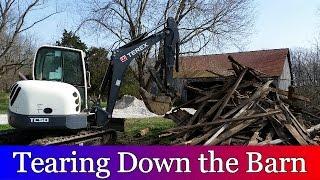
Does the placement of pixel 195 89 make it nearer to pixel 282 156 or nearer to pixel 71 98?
pixel 71 98

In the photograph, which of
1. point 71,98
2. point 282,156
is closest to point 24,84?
point 71,98

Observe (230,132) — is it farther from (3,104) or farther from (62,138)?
(3,104)

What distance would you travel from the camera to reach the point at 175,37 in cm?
1064

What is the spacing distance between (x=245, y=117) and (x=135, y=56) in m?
2.84

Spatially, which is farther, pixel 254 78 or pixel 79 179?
pixel 254 78

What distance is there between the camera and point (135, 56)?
10.5 meters

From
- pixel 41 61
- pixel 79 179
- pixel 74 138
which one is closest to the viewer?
pixel 79 179

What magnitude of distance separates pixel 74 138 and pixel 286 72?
40.6 meters

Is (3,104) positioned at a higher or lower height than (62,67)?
lower

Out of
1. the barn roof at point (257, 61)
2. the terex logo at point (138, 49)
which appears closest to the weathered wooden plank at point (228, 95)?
the terex logo at point (138, 49)

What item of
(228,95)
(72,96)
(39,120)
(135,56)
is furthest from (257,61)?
(39,120)

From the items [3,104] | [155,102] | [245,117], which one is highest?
[155,102]

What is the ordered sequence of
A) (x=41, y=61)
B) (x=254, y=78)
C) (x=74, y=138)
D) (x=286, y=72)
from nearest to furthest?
1. (x=74, y=138)
2. (x=41, y=61)
3. (x=254, y=78)
4. (x=286, y=72)

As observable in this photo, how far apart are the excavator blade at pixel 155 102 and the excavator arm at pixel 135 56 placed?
68 millimetres
